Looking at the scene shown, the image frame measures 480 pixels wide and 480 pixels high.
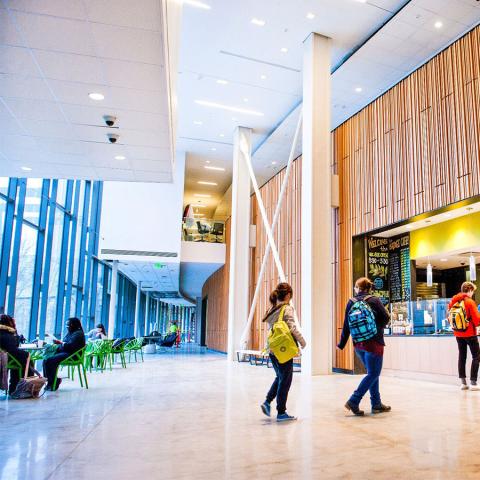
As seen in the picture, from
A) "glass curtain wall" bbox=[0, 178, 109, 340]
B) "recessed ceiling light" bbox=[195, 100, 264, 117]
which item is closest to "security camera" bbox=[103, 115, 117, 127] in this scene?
"glass curtain wall" bbox=[0, 178, 109, 340]

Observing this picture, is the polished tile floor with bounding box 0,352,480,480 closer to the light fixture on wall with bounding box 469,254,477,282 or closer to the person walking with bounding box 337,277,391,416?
the person walking with bounding box 337,277,391,416

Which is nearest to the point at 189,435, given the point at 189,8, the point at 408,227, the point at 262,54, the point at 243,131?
the point at 408,227

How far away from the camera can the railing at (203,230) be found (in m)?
17.9

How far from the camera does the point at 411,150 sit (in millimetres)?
9023

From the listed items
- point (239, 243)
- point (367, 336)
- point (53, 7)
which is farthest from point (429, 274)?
point (53, 7)

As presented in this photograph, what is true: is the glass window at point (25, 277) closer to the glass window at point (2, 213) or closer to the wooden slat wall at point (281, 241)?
the glass window at point (2, 213)

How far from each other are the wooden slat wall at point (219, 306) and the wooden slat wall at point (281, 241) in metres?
2.75

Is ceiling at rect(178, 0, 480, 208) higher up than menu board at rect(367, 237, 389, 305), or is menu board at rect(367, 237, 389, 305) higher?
ceiling at rect(178, 0, 480, 208)

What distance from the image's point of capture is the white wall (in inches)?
634

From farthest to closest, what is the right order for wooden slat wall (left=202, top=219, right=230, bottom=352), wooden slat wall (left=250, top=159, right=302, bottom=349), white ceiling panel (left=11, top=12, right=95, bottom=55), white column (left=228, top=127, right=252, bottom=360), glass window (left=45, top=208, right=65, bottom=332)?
wooden slat wall (left=202, top=219, right=230, bottom=352)
white column (left=228, top=127, right=252, bottom=360)
wooden slat wall (left=250, top=159, right=302, bottom=349)
glass window (left=45, top=208, right=65, bottom=332)
white ceiling panel (left=11, top=12, right=95, bottom=55)

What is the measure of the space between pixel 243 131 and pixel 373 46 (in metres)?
6.16

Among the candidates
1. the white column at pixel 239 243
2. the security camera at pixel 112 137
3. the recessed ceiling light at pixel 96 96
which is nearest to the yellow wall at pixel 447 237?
the white column at pixel 239 243

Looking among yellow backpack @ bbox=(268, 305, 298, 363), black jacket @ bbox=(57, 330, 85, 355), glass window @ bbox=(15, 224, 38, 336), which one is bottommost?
black jacket @ bbox=(57, 330, 85, 355)

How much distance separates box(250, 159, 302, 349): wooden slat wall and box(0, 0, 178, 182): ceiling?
571cm
